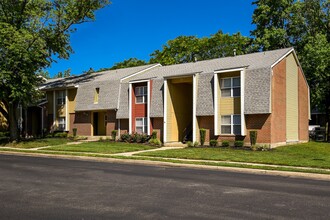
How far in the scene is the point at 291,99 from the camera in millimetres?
27781

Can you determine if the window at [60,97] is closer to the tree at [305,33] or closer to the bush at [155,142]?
the bush at [155,142]

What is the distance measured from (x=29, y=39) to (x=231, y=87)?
15143mm

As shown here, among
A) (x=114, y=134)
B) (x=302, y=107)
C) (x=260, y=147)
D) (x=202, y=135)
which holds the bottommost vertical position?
(x=260, y=147)

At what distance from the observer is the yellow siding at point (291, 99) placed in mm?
27094

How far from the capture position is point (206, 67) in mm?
29250

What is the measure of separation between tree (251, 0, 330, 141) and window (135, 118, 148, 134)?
15.7 metres

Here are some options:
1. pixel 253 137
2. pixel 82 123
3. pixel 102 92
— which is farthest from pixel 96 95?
pixel 253 137

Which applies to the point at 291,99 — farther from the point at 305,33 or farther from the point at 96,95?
the point at 96,95

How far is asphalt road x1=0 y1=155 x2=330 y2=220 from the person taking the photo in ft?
22.5

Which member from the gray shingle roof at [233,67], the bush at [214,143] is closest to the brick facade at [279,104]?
the gray shingle roof at [233,67]

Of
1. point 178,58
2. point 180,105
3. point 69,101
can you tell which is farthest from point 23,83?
point 178,58

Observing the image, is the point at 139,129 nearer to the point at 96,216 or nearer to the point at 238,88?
the point at 238,88

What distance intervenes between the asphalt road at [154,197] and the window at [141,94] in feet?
60.2

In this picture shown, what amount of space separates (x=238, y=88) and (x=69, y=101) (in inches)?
722
